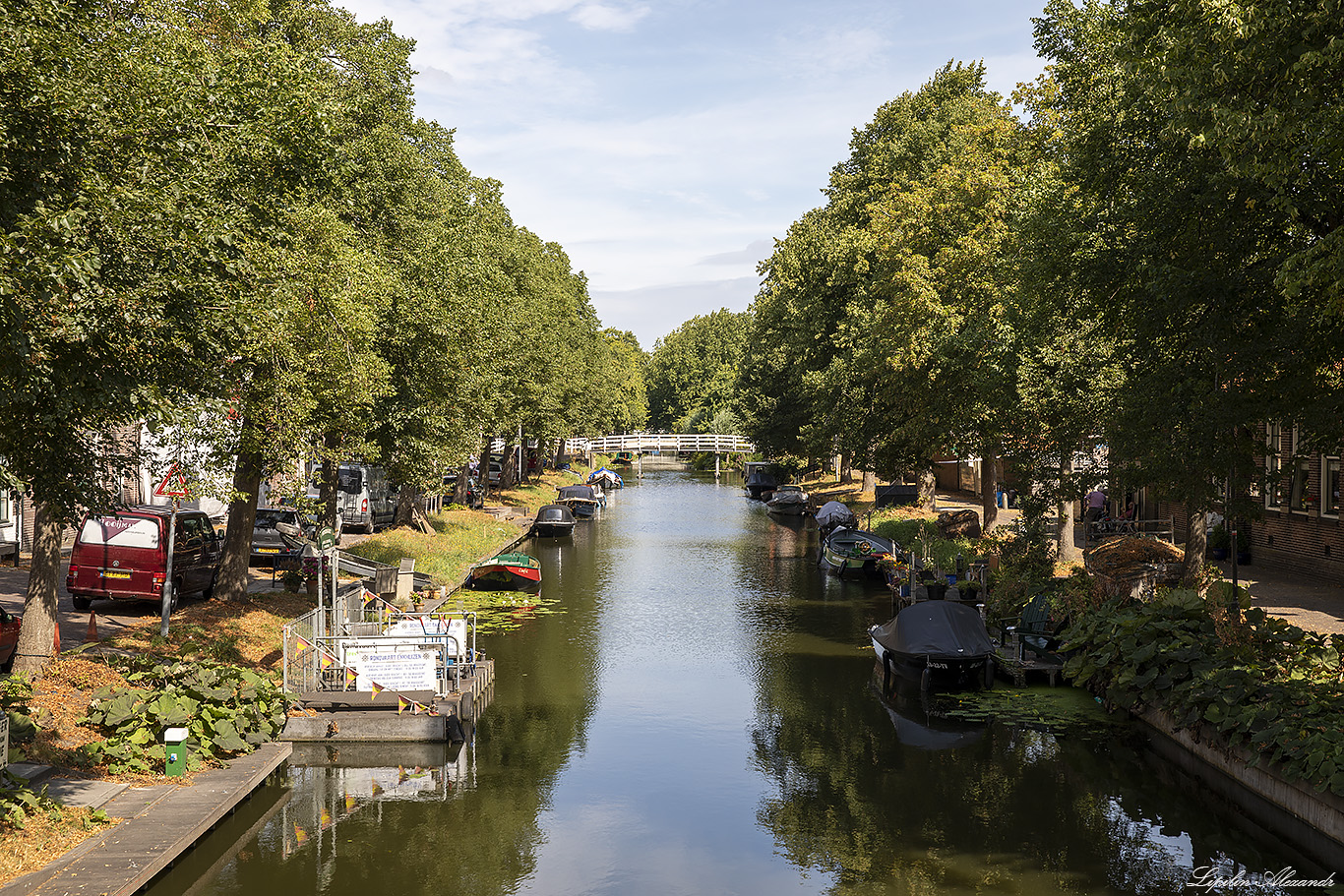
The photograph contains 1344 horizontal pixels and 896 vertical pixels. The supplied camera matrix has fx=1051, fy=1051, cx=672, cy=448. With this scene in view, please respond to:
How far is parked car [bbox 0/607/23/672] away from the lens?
58.7ft

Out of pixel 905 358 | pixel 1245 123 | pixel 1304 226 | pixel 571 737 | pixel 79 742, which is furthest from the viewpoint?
pixel 905 358

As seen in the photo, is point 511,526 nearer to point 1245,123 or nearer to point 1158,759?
point 1158,759

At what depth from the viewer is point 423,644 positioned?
20797 millimetres

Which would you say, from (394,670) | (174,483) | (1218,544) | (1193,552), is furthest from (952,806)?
(1218,544)

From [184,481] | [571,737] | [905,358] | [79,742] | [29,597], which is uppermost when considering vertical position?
[905,358]

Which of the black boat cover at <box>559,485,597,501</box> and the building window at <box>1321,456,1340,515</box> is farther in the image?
the black boat cover at <box>559,485,597,501</box>

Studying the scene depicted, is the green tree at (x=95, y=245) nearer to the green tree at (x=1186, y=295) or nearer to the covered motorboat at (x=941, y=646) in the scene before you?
the green tree at (x=1186, y=295)

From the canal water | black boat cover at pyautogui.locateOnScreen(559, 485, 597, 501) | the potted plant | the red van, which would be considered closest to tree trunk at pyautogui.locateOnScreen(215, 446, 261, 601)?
the red van

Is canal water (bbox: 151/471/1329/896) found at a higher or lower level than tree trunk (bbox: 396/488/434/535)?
lower

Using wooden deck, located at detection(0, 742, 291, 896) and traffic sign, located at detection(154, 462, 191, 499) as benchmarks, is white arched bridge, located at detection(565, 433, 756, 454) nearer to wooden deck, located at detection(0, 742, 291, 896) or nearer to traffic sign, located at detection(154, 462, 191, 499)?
traffic sign, located at detection(154, 462, 191, 499)

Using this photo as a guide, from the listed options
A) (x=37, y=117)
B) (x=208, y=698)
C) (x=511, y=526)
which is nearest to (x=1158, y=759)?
(x=208, y=698)

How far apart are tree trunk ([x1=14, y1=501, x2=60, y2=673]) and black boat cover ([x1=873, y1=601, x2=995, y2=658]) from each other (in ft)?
58.1

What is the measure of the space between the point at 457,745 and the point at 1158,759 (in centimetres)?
1351

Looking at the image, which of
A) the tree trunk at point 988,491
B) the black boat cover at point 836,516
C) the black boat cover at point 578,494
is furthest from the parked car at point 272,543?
the black boat cover at point 578,494
